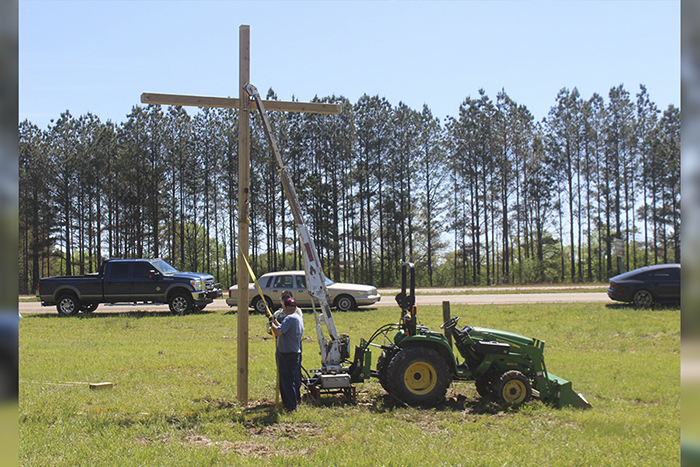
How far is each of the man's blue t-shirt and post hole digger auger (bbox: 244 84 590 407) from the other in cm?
61

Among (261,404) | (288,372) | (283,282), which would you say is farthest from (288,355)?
(283,282)

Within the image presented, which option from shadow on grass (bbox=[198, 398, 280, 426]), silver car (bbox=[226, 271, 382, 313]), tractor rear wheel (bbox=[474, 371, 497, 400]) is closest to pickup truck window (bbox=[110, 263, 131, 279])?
silver car (bbox=[226, 271, 382, 313])

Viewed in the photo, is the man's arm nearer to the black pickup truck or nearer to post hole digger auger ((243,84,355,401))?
post hole digger auger ((243,84,355,401))

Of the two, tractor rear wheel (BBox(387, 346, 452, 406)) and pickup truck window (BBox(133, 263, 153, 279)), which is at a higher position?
pickup truck window (BBox(133, 263, 153, 279))

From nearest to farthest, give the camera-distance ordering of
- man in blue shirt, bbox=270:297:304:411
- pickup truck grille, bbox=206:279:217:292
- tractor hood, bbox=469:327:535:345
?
1. man in blue shirt, bbox=270:297:304:411
2. tractor hood, bbox=469:327:535:345
3. pickup truck grille, bbox=206:279:217:292

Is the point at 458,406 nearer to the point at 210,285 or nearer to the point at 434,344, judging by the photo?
the point at 434,344

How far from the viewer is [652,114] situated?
Answer: 165 ft

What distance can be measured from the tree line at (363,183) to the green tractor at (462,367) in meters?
39.0

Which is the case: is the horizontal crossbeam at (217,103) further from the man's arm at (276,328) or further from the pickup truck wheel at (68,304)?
the pickup truck wheel at (68,304)

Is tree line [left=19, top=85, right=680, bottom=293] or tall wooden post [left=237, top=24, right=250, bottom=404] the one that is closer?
tall wooden post [left=237, top=24, right=250, bottom=404]

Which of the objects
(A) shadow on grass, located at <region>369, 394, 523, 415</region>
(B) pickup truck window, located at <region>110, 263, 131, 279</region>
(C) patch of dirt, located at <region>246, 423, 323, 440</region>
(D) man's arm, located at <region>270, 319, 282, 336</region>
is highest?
(B) pickup truck window, located at <region>110, 263, 131, 279</region>

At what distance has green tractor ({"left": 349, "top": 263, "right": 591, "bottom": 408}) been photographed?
770 centimetres

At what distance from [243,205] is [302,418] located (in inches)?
118

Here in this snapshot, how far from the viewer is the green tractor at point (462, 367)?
25.3ft
